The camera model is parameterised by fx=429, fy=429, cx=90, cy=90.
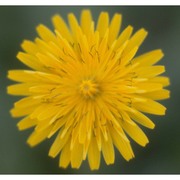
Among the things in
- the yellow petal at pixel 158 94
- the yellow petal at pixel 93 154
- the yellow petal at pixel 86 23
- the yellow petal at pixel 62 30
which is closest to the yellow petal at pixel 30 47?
the yellow petal at pixel 62 30

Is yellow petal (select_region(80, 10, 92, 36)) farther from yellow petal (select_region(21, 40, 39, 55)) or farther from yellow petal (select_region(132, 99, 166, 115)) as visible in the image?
yellow petal (select_region(132, 99, 166, 115))

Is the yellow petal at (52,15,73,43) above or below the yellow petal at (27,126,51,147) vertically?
above

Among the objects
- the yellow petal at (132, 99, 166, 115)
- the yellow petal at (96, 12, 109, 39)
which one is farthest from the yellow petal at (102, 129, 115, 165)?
the yellow petal at (96, 12, 109, 39)

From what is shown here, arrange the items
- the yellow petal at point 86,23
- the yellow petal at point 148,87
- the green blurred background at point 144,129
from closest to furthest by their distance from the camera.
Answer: the yellow petal at point 148,87
the yellow petal at point 86,23
the green blurred background at point 144,129

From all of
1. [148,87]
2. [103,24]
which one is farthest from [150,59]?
[103,24]

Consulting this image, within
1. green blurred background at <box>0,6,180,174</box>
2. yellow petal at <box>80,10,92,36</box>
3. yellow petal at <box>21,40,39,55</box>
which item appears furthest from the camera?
green blurred background at <box>0,6,180,174</box>

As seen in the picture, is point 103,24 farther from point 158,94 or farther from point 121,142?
point 121,142

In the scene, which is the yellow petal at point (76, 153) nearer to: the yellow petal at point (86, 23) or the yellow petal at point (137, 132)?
the yellow petal at point (137, 132)
